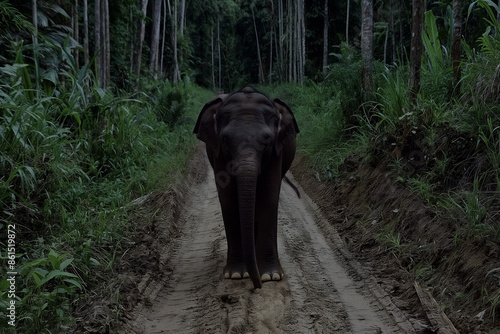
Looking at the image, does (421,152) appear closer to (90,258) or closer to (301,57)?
(90,258)

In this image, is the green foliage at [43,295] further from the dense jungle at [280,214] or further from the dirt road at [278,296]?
the dirt road at [278,296]

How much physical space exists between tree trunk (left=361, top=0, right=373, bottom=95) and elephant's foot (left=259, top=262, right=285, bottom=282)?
5317 mm

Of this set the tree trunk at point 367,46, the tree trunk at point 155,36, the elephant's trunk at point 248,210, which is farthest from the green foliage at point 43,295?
the tree trunk at point 155,36

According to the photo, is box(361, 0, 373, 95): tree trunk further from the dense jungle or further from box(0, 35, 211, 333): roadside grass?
box(0, 35, 211, 333): roadside grass

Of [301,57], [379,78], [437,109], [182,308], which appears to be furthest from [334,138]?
[301,57]

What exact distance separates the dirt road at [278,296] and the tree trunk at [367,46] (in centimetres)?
390

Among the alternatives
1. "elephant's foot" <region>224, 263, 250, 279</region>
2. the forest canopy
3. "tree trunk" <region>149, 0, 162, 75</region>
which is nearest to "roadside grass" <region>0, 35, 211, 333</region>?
the forest canopy

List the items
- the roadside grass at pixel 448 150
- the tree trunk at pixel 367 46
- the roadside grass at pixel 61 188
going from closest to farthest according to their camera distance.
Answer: the roadside grass at pixel 61 188
the roadside grass at pixel 448 150
the tree trunk at pixel 367 46

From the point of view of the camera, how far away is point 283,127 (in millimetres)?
4766

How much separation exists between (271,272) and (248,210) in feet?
3.09

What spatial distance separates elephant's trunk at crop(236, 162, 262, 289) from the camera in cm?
402

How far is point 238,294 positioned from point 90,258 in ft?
4.54

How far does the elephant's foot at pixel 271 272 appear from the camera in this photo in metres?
4.67

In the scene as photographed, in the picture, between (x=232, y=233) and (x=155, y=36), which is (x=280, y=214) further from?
(x=155, y=36)
